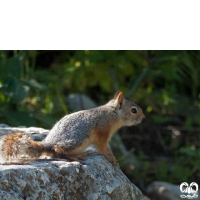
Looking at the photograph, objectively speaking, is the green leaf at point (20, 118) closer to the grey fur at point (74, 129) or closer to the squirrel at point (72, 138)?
the squirrel at point (72, 138)

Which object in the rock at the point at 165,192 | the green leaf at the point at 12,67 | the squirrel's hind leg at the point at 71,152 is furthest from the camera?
the green leaf at the point at 12,67

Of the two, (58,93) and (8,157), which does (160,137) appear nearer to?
(58,93)

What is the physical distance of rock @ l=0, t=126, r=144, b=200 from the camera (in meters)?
2.98

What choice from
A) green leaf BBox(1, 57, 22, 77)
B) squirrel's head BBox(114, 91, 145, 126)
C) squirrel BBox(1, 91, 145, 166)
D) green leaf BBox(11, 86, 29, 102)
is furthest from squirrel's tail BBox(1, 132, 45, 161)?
green leaf BBox(1, 57, 22, 77)

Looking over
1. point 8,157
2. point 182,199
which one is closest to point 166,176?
point 182,199

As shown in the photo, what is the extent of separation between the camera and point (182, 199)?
6043 millimetres

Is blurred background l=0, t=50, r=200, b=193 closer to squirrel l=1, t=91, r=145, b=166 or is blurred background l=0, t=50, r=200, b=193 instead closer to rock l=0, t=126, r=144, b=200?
squirrel l=1, t=91, r=145, b=166

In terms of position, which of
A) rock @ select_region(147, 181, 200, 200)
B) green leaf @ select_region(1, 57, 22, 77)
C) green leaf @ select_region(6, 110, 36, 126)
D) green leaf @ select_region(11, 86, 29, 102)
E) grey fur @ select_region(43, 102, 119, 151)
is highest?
green leaf @ select_region(1, 57, 22, 77)

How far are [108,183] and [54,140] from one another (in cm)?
60

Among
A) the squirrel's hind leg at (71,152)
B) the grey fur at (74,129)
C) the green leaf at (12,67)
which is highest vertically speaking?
the green leaf at (12,67)

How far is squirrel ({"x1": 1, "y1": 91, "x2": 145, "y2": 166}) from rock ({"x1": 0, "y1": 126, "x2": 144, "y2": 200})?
11 cm

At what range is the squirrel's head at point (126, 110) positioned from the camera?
171 inches

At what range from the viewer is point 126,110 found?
14.4 feet

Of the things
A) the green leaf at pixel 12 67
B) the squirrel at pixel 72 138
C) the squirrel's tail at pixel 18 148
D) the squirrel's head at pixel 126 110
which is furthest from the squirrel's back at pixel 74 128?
the green leaf at pixel 12 67
